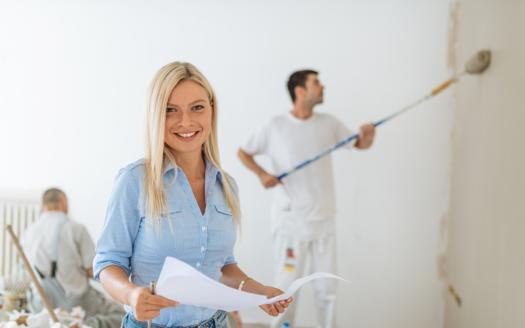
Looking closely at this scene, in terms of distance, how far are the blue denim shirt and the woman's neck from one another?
0.15 feet

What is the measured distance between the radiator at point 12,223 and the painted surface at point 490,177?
2.90 m

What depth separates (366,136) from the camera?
98.3 inches

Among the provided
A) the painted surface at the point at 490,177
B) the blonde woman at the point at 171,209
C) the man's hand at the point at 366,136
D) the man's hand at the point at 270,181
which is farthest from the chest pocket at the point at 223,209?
the man's hand at the point at 366,136

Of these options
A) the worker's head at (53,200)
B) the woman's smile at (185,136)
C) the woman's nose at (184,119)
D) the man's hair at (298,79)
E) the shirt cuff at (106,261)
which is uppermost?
the man's hair at (298,79)

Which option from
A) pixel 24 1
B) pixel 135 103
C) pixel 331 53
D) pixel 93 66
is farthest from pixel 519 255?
pixel 24 1

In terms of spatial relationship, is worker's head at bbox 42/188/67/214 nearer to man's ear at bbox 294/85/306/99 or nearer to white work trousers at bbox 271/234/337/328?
white work trousers at bbox 271/234/337/328

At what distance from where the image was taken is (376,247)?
109 inches

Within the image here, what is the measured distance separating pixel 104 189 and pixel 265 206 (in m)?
1.21

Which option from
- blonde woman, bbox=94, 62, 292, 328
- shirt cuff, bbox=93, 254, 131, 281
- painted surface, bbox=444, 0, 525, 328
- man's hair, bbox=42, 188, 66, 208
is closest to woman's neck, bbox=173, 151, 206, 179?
blonde woman, bbox=94, 62, 292, 328

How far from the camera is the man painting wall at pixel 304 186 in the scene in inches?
99.0

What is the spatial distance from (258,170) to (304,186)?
12.0 inches

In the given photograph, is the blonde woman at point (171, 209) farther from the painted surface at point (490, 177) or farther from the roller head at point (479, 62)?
the roller head at point (479, 62)

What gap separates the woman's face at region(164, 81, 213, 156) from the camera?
103 cm

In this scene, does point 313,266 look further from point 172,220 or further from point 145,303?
point 145,303
